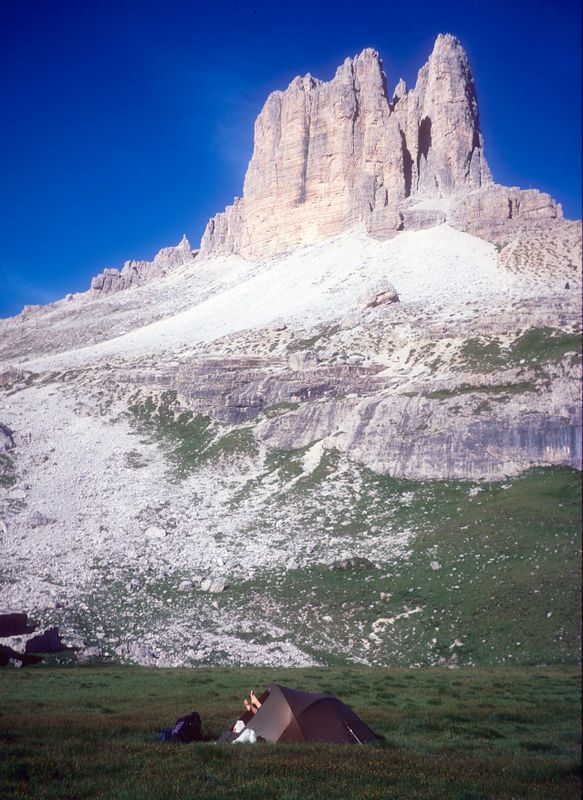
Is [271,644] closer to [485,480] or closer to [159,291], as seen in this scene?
[485,480]

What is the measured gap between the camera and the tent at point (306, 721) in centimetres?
1409

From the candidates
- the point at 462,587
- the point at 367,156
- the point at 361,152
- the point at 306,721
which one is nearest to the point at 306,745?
the point at 306,721

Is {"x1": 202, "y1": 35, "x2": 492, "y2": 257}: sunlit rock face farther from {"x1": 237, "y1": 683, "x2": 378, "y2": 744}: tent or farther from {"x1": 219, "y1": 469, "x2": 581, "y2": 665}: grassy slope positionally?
{"x1": 237, "y1": 683, "x2": 378, "y2": 744}: tent

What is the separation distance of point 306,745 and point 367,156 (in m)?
140

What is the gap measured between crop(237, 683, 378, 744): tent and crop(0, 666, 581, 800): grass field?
101 cm

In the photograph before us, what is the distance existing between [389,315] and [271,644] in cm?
5203

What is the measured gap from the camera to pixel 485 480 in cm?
4456

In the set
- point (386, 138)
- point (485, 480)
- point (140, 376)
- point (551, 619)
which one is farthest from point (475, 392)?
point (386, 138)

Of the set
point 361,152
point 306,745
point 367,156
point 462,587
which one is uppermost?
point 361,152

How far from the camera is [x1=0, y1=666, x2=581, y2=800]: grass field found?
373 inches

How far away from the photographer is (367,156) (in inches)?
5374

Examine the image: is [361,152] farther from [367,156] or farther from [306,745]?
[306,745]

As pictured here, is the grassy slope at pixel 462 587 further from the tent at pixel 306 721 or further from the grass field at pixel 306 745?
the tent at pixel 306 721

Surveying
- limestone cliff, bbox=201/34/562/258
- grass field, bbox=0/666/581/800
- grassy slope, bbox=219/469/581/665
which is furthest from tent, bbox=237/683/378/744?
limestone cliff, bbox=201/34/562/258
